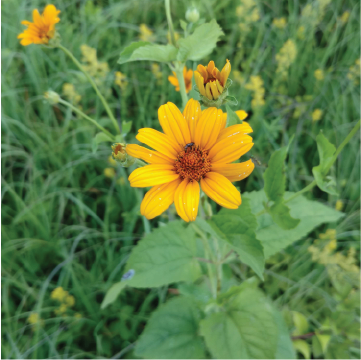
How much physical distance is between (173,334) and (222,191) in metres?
0.98

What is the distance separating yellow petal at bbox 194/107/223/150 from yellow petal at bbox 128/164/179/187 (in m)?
0.14

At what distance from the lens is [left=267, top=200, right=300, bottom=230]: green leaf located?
1.04 m

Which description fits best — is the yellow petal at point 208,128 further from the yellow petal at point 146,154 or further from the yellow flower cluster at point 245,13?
the yellow flower cluster at point 245,13

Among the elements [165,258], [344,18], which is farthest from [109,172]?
[344,18]

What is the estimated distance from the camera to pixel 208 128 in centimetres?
96

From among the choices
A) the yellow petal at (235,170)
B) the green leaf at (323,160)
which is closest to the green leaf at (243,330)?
the green leaf at (323,160)

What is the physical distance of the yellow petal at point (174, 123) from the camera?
959 mm

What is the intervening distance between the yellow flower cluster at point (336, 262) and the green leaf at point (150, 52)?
4.04 feet

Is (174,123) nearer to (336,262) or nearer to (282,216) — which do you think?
(282,216)

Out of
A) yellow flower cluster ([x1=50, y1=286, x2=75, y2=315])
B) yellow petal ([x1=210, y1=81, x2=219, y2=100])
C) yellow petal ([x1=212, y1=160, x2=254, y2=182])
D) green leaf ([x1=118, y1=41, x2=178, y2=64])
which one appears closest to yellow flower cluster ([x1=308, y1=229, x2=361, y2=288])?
yellow petal ([x1=212, y1=160, x2=254, y2=182])

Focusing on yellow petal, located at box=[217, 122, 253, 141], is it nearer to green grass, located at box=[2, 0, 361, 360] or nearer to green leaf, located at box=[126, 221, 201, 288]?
green leaf, located at box=[126, 221, 201, 288]

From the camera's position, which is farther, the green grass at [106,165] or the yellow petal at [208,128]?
the green grass at [106,165]

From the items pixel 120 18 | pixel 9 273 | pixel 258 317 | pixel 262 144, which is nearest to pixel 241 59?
pixel 262 144

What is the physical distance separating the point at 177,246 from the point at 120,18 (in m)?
2.37
